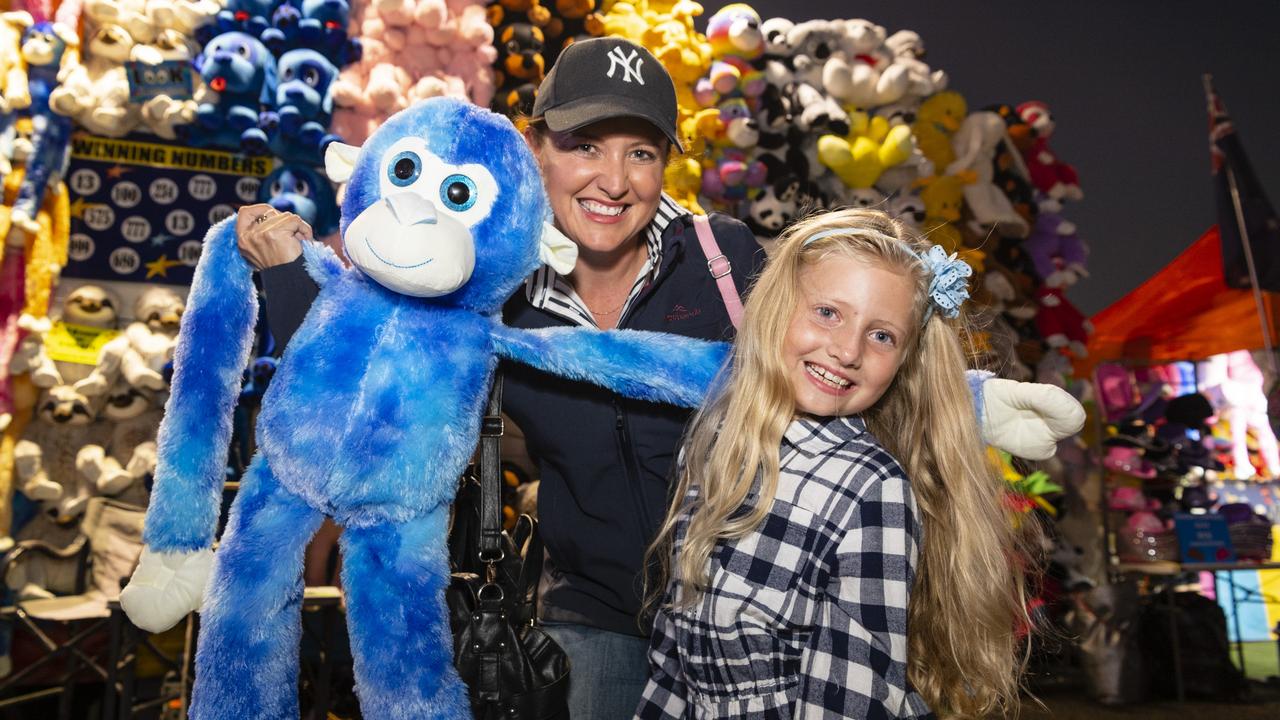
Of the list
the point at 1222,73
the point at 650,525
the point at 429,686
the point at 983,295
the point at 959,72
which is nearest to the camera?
the point at 429,686

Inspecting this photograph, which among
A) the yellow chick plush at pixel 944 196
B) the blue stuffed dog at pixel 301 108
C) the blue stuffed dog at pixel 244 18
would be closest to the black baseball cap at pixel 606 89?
the blue stuffed dog at pixel 301 108

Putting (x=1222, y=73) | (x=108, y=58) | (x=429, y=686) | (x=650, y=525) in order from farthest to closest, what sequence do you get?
(x=1222, y=73)
(x=108, y=58)
(x=650, y=525)
(x=429, y=686)

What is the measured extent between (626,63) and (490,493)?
30.6 inches

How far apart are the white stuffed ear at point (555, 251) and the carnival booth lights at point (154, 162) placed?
158 cm

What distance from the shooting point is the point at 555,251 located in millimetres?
1435

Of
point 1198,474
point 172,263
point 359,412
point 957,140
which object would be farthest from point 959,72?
point 359,412

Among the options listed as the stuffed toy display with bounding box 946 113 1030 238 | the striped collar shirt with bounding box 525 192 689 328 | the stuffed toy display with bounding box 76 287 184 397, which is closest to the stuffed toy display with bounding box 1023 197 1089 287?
the stuffed toy display with bounding box 946 113 1030 238

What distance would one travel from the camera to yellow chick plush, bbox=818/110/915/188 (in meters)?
3.99

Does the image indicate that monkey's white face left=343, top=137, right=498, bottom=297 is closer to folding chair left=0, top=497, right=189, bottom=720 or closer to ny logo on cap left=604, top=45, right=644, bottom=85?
ny logo on cap left=604, top=45, right=644, bottom=85

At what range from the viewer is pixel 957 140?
462 cm

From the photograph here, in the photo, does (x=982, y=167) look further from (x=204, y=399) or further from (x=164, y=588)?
(x=164, y=588)

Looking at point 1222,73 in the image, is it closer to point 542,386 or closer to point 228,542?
point 542,386

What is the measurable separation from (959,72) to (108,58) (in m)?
4.41

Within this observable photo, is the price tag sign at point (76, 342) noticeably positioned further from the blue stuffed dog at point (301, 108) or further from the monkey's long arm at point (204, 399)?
the monkey's long arm at point (204, 399)
